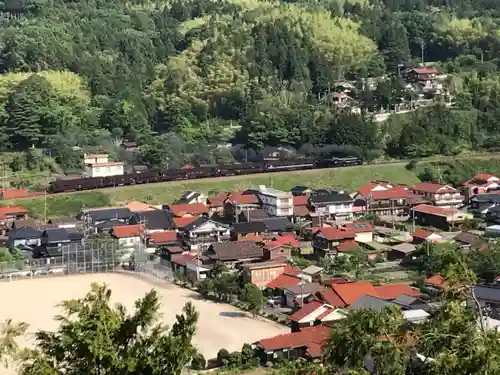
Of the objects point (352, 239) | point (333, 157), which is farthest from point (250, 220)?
point (333, 157)

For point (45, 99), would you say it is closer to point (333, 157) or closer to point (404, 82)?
point (333, 157)

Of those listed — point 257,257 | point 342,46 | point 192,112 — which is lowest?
point 257,257

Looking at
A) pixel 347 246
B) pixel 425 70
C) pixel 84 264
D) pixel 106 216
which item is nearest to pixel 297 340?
pixel 347 246

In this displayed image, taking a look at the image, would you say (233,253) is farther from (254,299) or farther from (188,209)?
(188,209)

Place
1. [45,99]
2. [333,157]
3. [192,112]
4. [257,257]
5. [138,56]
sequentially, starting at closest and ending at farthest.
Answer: [257,257] < [333,157] < [45,99] < [192,112] < [138,56]

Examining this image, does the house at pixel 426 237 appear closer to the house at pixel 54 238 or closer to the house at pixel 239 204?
the house at pixel 239 204

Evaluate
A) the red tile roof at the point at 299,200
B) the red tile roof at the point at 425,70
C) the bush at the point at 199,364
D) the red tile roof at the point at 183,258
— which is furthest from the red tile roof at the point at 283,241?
the red tile roof at the point at 425,70
